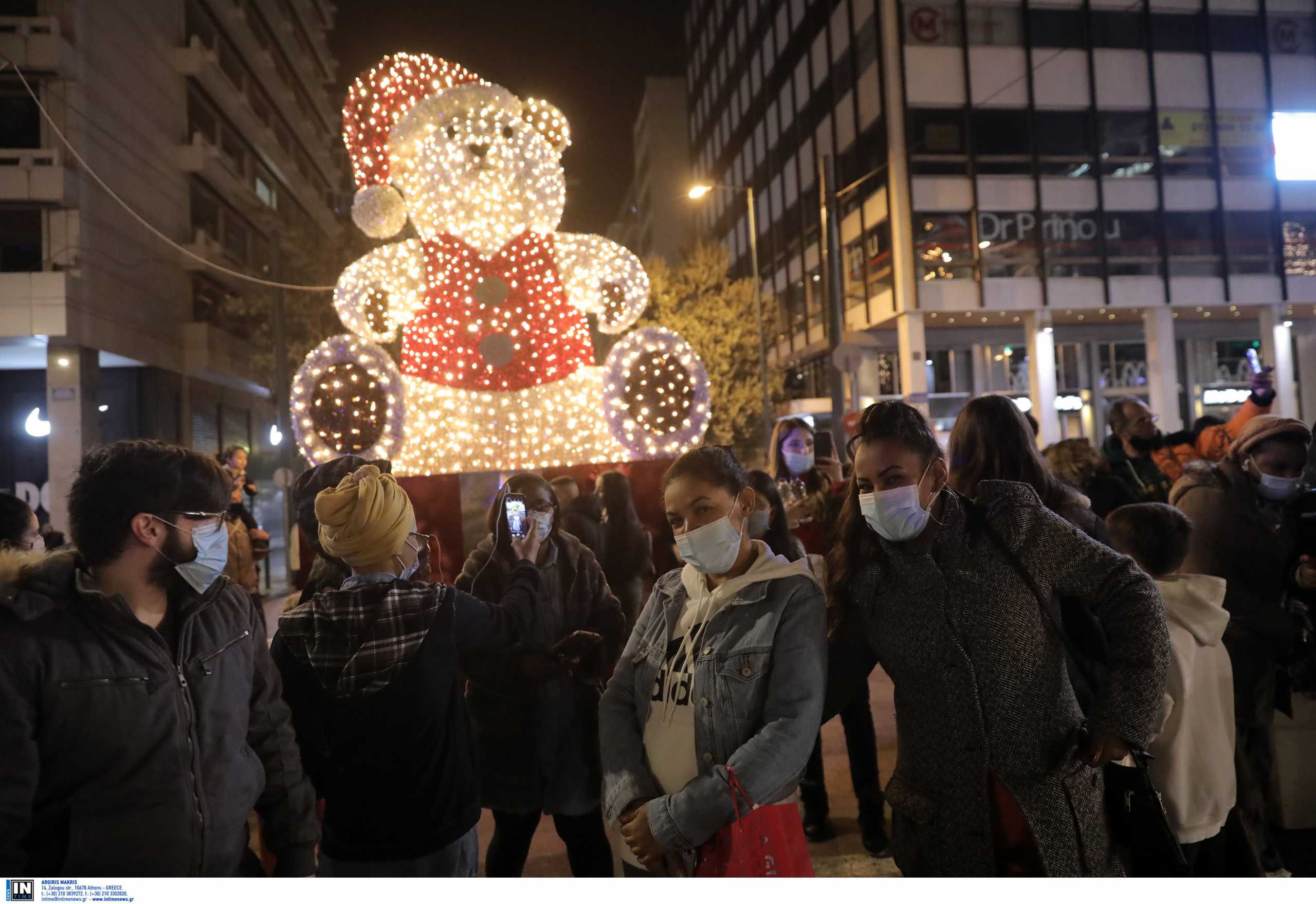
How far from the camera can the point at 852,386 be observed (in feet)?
80.3

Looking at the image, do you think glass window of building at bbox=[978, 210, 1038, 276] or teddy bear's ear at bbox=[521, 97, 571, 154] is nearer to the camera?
teddy bear's ear at bbox=[521, 97, 571, 154]

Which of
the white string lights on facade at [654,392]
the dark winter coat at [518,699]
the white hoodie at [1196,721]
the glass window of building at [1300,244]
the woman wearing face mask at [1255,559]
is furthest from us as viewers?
the glass window of building at [1300,244]

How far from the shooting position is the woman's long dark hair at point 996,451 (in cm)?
250

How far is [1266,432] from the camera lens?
11.2 feet

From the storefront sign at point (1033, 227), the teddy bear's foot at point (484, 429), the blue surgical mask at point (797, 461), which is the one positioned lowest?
the blue surgical mask at point (797, 461)

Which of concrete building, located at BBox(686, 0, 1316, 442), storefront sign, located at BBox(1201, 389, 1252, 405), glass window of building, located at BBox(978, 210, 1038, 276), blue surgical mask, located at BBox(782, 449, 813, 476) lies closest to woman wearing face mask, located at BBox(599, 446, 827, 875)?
blue surgical mask, located at BBox(782, 449, 813, 476)

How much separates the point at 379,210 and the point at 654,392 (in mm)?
2437

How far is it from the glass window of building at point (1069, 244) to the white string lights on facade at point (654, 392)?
17.5 m

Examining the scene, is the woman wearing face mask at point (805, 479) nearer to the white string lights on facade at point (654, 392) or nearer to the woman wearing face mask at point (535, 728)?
the white string lights on facade at point (654, 392)

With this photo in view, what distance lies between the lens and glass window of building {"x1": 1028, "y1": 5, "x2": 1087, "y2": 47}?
1980 cm

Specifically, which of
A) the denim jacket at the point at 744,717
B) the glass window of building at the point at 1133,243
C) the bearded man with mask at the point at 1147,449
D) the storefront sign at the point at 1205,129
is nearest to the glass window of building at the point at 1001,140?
the glass window of building at the point at 1133,243

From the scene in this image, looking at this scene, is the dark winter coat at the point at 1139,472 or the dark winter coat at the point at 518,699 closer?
the dark winter coat at the point at 518,699

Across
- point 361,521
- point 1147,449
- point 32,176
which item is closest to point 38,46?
point 32,176

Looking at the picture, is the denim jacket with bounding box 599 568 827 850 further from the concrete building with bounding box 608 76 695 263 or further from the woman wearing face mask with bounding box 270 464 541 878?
the concrete building with bounding box 608 76 695 263
